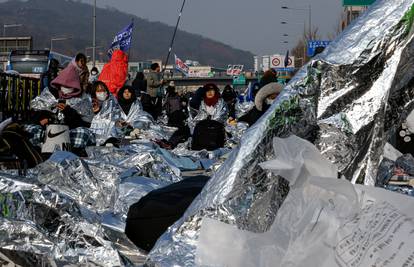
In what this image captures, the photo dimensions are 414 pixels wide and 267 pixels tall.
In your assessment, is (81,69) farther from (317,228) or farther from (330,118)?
(317,228)

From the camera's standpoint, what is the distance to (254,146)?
1.56 metres

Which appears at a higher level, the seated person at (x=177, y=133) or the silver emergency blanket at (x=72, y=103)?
the silver emergency blanket at (x=72, y=103)

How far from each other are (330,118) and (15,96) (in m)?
11.5

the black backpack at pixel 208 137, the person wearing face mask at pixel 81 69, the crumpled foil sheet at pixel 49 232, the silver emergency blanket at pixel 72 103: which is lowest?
the black backpack at pixel 208 137

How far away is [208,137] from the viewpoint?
8.23 meters

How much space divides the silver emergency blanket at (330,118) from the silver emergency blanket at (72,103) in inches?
305

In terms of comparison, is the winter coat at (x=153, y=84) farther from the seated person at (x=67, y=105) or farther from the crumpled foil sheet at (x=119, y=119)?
the seated person at (x=67, y=105)

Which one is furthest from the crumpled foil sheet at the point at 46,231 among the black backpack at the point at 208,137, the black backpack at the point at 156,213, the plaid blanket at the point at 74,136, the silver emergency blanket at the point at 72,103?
the silver emergency blanket at the point at 72,103

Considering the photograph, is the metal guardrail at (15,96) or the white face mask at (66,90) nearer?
the white face mask at (66,90)

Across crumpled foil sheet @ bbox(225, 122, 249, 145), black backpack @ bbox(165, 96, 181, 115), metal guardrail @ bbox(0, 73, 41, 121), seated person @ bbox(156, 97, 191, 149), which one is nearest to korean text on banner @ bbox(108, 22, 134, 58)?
black backpack @ bbox(165, 96, 181, 115)

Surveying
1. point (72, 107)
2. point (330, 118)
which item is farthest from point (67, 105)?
point (330, 118)

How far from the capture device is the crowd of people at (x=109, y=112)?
24.8 ft

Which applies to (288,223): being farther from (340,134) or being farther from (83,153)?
(83,153)

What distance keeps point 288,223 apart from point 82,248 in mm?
834
